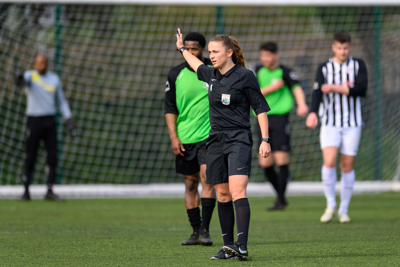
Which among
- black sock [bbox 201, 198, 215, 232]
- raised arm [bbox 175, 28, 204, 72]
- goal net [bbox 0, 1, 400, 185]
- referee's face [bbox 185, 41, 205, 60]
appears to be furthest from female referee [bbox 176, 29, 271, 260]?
goal net [bbox 0, 1, 400, 185]

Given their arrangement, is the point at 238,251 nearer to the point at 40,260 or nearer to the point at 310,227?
the point at 40,260

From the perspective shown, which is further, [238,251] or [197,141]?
[197,141]

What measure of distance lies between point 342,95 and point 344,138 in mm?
484

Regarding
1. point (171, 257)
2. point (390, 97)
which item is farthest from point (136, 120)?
point (171, 257)

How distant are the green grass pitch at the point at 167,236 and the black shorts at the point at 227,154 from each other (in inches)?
24.7

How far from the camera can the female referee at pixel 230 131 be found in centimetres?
481

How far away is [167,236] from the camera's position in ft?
20.5

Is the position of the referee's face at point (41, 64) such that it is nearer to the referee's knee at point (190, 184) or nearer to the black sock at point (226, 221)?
the referee's knee at point (190, 184)

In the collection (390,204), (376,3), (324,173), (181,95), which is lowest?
(390,204)

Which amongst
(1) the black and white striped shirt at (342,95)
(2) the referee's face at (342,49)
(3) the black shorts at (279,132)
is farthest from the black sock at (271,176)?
(2) the referee's face at (342,49)

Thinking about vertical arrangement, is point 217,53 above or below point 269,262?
above

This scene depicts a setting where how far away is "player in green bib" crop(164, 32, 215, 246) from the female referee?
68 cm

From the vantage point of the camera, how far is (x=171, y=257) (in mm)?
4906

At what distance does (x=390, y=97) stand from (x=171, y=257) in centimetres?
846
